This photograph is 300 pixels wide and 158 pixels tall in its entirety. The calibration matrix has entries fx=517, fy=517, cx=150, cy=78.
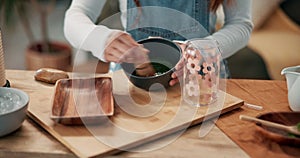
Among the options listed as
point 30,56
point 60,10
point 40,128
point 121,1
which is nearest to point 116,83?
point 40,128

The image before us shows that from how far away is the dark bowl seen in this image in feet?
3.89

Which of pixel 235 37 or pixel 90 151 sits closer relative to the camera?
pixel 90 151

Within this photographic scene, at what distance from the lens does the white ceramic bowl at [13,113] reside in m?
0.96

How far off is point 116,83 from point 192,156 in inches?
14.3

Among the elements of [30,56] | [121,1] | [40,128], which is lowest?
[30,56]

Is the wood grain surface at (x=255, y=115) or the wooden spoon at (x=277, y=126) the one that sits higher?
the wooden spoon at (x=277, y=126)

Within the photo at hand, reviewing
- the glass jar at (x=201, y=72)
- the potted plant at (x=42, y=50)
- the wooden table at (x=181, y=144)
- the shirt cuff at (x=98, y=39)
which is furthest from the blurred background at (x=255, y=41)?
the wooden table at (x=181, y=144)

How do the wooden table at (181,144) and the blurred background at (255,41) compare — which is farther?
the blurred background at (255,41)

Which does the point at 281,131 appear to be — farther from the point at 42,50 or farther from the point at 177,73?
the point at 42,50

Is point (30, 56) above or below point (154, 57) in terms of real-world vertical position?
below

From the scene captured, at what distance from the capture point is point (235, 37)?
1.51 meters

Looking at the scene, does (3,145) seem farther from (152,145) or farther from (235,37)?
(235,37)

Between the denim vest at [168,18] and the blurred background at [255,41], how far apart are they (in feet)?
1.93

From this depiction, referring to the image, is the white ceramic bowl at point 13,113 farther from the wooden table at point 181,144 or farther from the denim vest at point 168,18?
the denim vest at point 168,18
